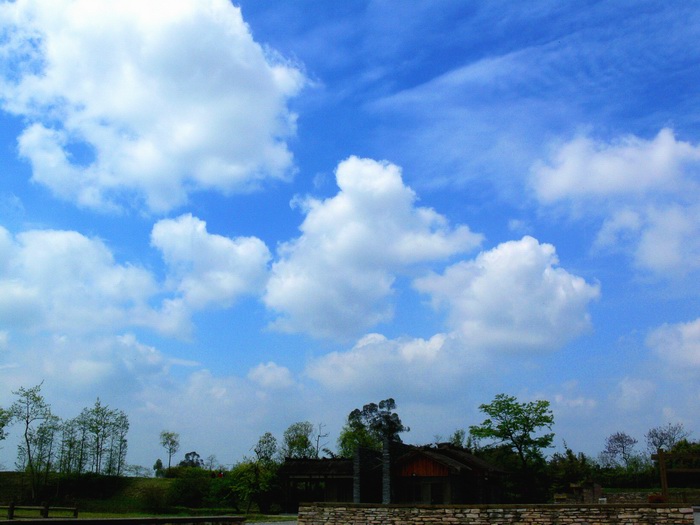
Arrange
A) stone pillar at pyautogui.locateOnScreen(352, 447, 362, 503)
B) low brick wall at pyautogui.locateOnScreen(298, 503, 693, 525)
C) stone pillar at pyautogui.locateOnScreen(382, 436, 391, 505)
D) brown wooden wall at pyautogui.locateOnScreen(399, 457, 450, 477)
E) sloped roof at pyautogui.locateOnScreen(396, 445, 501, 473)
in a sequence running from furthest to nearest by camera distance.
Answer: stone pillar at pyautogui.locateOnScreen(352, 447, 362, 503) < stone pillar at pyautogui.locateOnScreen(382, 436, 391, 505) < brown wooden wall at pyautogui.locateOnScreen(399, 457, 450, 477) < sloped roof at pyautogui.locateOnScreen(396, 445, 501, 473) < low brick wall at pyautogui.locateOnScreen(298, 503, 693, 525)

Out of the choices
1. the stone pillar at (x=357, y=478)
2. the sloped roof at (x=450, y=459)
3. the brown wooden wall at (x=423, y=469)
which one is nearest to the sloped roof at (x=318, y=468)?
the stone pillar at (x=357, y=478)

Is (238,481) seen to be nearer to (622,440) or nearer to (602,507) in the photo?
(602,507)

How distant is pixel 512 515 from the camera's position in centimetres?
2169

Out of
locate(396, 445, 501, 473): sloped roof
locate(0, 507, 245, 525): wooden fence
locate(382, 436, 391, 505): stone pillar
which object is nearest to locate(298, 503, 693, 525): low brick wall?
locate(0, 507, 245, 525): wooden fence

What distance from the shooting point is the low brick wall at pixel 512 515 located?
2044 cm

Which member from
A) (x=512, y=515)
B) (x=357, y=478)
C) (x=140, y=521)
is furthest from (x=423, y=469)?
(x=140, y=521)

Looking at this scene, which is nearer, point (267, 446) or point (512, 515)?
point (512, 515)

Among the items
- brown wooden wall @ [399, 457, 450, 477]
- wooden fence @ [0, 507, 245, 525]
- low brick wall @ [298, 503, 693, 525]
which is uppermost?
brown wooden wall @ [399, 457, 450, 477]

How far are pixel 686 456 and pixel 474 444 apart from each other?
34584 millimetres

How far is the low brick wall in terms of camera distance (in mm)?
20438

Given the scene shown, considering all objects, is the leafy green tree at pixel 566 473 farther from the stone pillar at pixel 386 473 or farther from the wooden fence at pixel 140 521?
the wooden fence at pixel 140 521

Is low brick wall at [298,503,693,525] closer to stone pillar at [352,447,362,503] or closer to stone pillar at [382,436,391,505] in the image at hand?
stone pillar at [382,436,391,505]

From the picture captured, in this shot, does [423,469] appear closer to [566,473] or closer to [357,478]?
[357,478]

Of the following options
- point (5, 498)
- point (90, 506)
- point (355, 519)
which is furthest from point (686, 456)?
point (5, 498)
